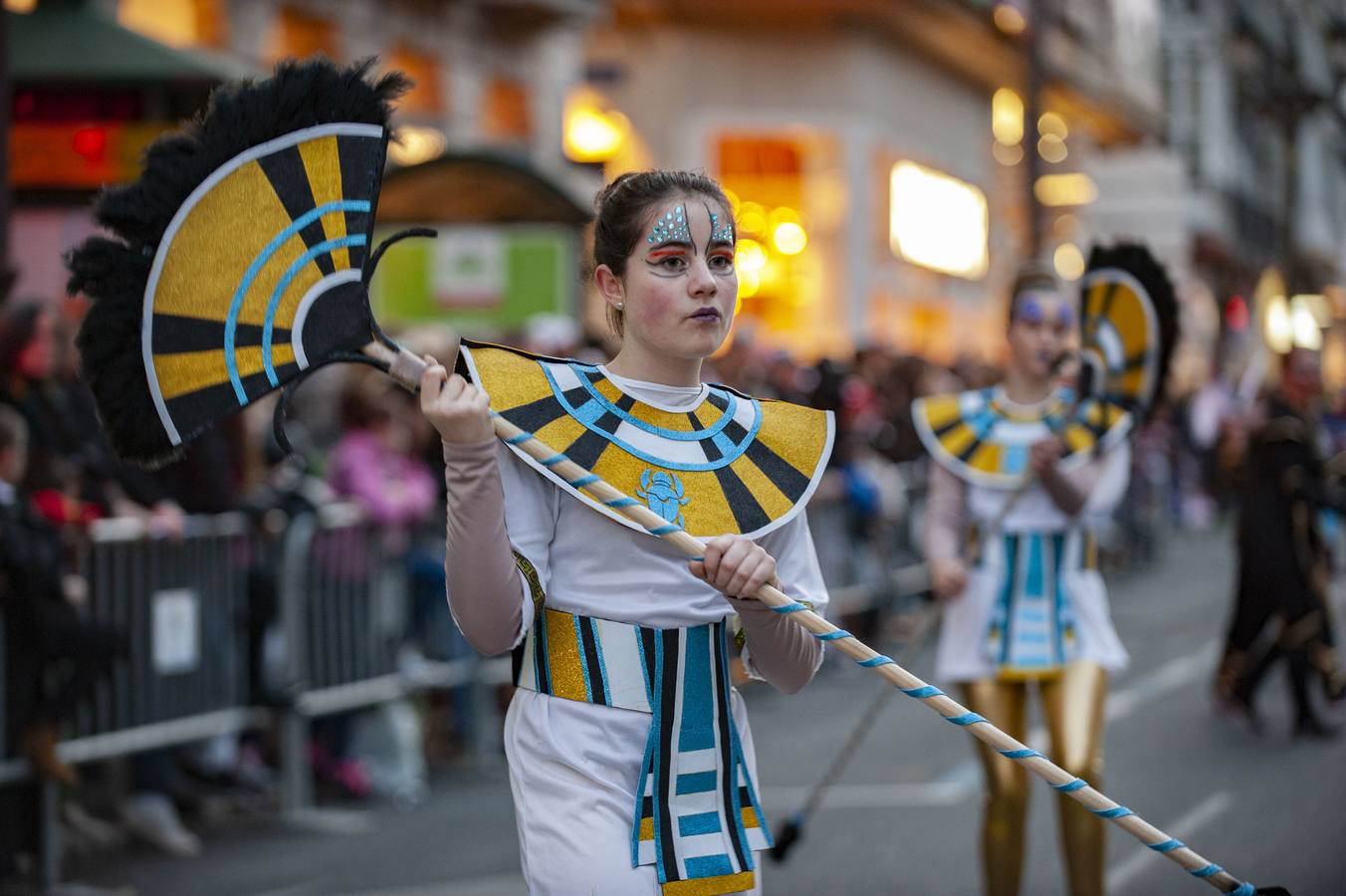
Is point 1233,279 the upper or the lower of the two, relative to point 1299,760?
upper

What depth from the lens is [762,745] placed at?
36.4 ft

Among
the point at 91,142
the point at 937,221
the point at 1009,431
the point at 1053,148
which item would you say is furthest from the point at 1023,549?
the point at 1053,148

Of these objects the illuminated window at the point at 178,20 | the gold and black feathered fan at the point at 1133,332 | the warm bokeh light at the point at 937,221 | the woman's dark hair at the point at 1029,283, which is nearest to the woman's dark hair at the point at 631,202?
the woman's dark hair at the point at 1029,283

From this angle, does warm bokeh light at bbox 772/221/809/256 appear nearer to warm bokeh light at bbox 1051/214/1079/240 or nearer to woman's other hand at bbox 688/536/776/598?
warm bokeh light at bbox 1051/214/1079/240

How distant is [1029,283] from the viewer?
6723mm

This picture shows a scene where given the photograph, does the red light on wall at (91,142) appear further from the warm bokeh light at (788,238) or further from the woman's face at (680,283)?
the warm bokeh light at (788,238)

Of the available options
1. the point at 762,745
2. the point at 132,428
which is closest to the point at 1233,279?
the point at 762,745

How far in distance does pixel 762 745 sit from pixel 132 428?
7605 mm

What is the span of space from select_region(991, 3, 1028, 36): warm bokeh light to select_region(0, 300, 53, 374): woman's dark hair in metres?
26.9

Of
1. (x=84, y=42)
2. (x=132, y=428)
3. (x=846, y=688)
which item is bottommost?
(x=846, y=688)

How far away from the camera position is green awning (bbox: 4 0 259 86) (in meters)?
12.2

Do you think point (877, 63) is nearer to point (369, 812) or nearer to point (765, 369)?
point (765, 369)

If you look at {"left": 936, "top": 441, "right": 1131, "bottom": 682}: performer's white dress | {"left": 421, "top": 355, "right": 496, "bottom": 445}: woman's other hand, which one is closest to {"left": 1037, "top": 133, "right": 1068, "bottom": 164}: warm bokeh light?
{"left": 936, "top": 441, "right": 1131, "bottom": 682}: performer's white dress

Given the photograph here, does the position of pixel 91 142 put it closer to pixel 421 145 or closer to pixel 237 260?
pixel 421 145
